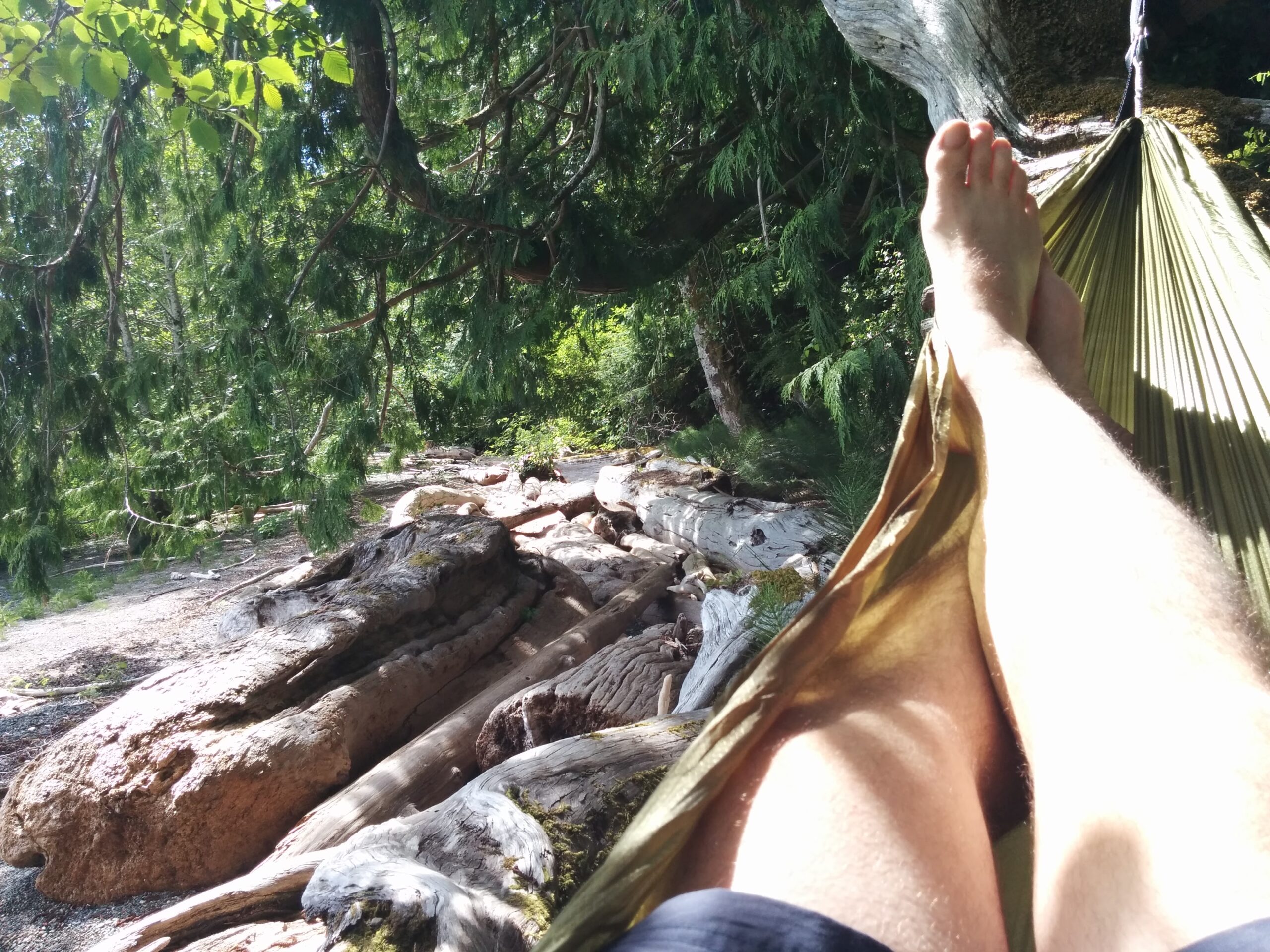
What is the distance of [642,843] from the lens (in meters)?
0.60

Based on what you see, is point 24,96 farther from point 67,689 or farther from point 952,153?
point 67,689

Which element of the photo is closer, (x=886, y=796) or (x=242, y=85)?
(x=886, y=796)

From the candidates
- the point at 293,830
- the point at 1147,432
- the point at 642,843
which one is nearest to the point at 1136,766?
the point at 642,843

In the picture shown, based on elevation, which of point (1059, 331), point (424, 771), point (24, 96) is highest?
point (24, 96)

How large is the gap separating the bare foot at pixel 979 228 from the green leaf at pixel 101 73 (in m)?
A: 1.56

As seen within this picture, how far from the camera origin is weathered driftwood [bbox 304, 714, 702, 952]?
115cm

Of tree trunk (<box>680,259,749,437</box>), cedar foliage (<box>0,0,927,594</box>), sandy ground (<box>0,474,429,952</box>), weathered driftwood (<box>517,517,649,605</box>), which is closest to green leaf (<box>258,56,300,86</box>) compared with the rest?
cedar foliage (<box>0,0,927,594</box>)

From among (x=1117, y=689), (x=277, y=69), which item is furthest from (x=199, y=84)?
(x=1117, y=689)

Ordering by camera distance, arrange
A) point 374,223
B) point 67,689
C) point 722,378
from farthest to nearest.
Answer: point 722,378 < point 374,223 < point 67,689

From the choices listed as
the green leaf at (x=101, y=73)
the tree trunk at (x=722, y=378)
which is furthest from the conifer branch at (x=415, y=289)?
the tree trunk at (x=722, y=378)

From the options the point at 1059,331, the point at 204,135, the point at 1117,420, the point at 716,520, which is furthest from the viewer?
the point at 716,520

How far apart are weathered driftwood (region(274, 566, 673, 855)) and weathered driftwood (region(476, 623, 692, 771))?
8cm

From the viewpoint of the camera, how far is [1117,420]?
3.68 feet

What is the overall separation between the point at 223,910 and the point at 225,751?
20.4 inches
